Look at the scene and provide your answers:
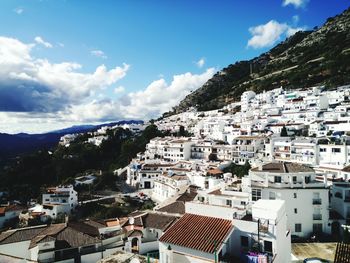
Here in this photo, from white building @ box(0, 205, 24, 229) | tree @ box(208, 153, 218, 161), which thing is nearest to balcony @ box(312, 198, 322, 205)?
tree @ box(208, 153, 218, 161)

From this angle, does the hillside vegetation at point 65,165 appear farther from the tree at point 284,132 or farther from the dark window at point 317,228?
the dark window at point 317,228

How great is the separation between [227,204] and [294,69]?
10200cm

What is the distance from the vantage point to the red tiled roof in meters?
13.8

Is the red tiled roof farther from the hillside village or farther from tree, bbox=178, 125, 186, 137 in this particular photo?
tree, bbox=178, 125, 186, 137

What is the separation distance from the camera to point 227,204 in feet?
95.5

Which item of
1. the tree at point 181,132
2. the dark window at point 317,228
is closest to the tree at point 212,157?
the tree at point 181,132

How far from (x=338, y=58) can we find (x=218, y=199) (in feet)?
306

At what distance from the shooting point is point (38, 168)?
8225cm

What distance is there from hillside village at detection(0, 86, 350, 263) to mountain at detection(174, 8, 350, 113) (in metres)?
25.8

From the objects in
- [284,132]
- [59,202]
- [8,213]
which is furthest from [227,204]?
[8,213]

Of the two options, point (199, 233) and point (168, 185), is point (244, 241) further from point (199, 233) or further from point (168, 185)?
point (168, 185)

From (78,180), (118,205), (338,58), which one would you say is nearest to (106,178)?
(78,180)

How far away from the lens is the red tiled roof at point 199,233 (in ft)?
45.3

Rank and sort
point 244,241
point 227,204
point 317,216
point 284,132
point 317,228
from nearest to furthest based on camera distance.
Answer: point 244,241, point 317,216, point 317,228, point 227,204, point 284,132
